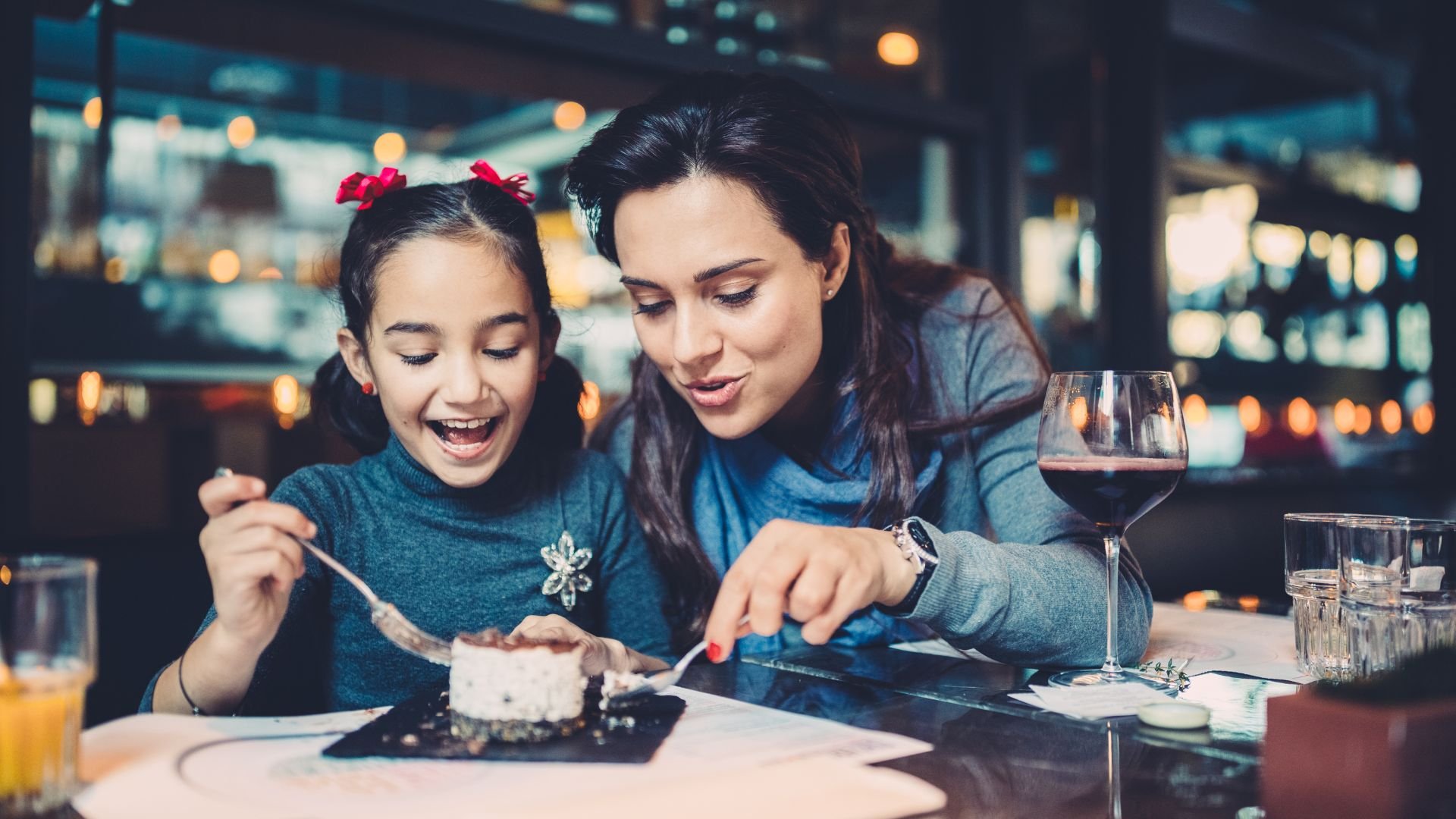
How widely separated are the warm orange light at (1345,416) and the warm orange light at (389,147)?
16.6 ft

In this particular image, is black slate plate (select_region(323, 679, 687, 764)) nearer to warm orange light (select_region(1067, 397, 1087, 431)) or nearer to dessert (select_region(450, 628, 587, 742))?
dessert (select_region(450, 628, 587, 742))

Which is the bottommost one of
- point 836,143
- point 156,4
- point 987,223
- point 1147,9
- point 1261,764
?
point 1261,764

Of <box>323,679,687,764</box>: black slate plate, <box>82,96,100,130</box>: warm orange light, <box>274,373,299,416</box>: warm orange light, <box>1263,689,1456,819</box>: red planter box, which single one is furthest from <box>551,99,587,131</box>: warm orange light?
<box>1263,689,1456,819</box>: red planter box

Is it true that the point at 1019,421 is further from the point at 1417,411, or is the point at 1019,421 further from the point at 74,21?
the point at 1417,411

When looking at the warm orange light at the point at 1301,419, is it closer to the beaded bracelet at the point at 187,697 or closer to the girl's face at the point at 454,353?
the girl's face at the point at 454,353

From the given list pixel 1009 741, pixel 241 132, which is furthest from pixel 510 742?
pixel 241 132

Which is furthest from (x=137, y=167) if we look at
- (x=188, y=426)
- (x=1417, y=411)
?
(x=1417, y=411)

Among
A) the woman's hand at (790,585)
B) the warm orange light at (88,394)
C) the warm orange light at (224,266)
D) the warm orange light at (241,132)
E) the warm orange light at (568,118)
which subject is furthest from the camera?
the warm orange light at (241,132)

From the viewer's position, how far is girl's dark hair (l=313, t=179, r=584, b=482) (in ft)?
4.98

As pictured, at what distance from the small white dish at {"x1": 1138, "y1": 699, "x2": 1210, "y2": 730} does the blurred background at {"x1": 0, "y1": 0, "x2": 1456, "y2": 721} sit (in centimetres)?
111

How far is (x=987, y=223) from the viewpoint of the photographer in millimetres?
4031

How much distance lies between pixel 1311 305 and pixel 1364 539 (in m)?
5.76

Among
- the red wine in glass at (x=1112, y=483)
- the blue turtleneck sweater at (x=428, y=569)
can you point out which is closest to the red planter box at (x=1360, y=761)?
the red wine in glass at (x=1112, y=483)

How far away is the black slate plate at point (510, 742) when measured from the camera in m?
0.85
